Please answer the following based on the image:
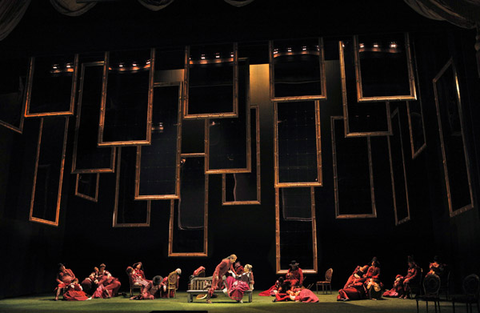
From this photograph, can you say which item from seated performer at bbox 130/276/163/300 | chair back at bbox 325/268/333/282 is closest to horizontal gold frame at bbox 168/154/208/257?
seated performer at bbox 130/276/163/300

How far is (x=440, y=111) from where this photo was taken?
804 cm

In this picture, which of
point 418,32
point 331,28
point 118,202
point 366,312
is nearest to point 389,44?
point 418,32

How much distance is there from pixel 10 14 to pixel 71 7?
2.56ft

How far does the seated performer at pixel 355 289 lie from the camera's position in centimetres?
838

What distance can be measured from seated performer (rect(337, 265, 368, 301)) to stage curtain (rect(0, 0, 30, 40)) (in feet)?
23.1

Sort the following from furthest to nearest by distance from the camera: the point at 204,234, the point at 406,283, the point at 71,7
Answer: the point at 204,234, the point at 406,283, the point at 71,7

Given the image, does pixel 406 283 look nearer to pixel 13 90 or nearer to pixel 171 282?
pixel 171 282

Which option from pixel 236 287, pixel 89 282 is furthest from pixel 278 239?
pixel 89 282

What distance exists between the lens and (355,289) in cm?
852

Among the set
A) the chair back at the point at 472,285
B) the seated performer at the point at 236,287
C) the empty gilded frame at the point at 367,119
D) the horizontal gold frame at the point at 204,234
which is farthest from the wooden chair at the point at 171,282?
the chair back at the point at 472,285

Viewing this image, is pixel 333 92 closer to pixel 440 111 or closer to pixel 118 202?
pixel 440 111

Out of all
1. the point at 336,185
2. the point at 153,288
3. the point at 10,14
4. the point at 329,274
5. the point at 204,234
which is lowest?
the point at 153,288

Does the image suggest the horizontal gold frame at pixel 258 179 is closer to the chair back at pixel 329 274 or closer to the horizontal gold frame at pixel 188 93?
the chair back at pixel 329 274

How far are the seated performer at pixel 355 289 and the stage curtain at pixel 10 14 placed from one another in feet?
23.1
